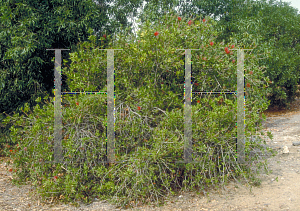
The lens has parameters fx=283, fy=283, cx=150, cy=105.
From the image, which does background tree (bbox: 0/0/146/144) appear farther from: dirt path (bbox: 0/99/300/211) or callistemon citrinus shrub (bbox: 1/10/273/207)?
dirt path (bbox: 0/99/300/211)

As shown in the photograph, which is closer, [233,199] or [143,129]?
[233,199]

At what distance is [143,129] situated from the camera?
4.25 m

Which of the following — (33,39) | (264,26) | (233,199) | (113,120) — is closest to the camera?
(233,199)

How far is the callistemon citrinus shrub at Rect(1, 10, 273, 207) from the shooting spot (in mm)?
3943

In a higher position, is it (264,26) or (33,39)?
(264,26)

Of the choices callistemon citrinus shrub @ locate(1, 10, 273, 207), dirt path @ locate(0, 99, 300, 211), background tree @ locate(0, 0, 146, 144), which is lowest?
dirt path @ locate(0, 99, 300, 211)

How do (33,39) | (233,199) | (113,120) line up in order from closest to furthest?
1. (233,199)
2. (113,120)
3. (33,39)

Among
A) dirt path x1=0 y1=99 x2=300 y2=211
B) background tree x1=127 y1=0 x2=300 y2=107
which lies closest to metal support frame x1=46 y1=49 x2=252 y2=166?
dirt path x1=0 y1=99 x2=300 y2=211

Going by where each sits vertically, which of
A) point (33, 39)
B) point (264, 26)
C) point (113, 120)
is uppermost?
point (264, 26)

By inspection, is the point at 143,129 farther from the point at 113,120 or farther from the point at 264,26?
the point at 264,26

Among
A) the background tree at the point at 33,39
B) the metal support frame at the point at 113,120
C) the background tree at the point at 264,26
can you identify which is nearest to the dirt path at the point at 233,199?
the metal support frame at the point at 113,120

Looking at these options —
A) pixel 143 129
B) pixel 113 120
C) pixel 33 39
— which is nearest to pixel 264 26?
pixel 33 39

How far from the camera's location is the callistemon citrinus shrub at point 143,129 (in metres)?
3.94

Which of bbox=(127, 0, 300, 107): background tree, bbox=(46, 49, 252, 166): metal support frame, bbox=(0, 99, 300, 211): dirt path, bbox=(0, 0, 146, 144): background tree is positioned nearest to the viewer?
bbox=(0, 99, 300, 211): dirt path
